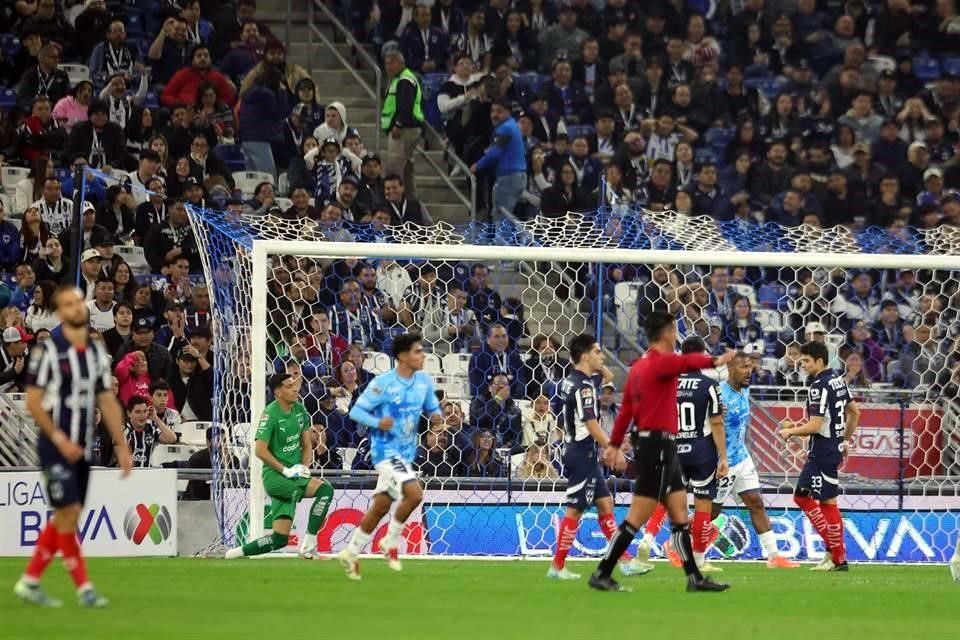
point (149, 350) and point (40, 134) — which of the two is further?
point (40, 134)

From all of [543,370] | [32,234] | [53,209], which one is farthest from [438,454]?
[53,209]

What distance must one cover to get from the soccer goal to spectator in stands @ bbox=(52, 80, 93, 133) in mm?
4317

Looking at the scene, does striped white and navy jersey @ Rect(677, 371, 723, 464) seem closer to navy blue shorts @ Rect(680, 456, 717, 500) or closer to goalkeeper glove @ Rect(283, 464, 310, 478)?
navy blue shorts @ Rect(680, 456, 717, 500)

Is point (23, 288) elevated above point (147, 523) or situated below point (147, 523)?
above

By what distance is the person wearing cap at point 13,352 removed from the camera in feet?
62.1

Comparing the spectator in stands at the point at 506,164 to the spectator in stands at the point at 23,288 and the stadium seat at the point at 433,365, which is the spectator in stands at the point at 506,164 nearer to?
the stadium seat at the point at 433,365

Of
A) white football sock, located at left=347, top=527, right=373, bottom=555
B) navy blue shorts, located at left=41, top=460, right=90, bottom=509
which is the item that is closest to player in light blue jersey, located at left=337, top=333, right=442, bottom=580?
white football sock, located at left=347, top=527, right=373, bottom=555

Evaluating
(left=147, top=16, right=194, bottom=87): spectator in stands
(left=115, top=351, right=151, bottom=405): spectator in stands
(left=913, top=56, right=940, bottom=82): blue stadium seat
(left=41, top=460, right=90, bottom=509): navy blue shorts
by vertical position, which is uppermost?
(left=913, top=56, right=940, bottom=82): blue stadium seat

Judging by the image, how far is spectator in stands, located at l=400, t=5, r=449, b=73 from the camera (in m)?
25.8

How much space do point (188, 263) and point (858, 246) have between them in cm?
770

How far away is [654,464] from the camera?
1276 cm

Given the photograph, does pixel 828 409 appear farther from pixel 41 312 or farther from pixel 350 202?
pixel 41 312

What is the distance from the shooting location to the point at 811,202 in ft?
79.6

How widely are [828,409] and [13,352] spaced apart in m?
8.72
